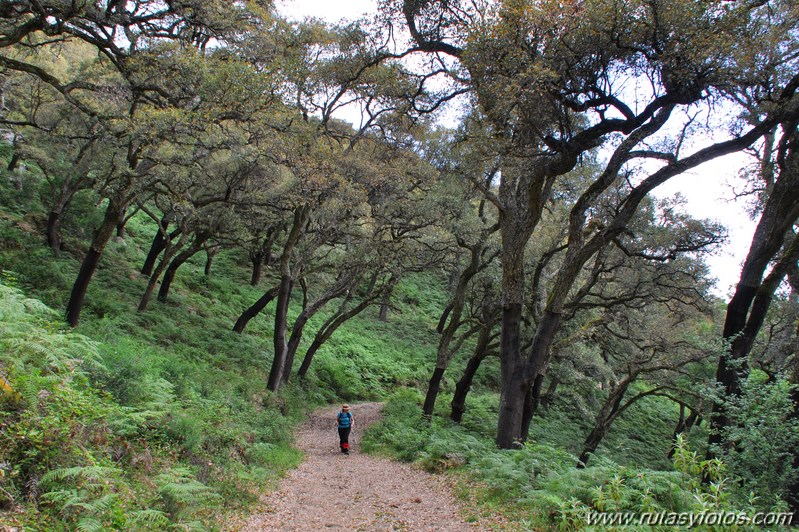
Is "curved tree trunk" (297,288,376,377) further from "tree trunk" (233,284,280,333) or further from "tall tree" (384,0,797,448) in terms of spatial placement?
"tall tree" (384,0,797,448)

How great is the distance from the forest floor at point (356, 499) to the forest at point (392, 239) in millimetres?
451

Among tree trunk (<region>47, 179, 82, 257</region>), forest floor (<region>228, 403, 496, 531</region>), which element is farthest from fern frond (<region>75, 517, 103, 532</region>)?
tree trunk (<region>47, 179, 82, 257</region>)

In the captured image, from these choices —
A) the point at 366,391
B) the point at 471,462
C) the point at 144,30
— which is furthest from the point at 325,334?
the point at 144,30

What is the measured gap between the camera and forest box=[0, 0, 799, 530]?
5562 mm

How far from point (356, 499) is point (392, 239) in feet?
35.7

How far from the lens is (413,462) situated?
10.5 meters

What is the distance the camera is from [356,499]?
8.16m

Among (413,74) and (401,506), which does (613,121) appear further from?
(401,506)

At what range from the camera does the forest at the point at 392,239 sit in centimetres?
556

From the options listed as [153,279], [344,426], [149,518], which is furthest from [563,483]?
[153,279]

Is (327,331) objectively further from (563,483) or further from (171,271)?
(563,483)

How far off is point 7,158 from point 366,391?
22133 mm

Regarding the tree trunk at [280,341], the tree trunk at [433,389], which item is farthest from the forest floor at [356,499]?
the tree trunk at [433,389]

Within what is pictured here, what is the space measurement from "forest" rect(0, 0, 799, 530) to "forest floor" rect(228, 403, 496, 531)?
0.45 metres
